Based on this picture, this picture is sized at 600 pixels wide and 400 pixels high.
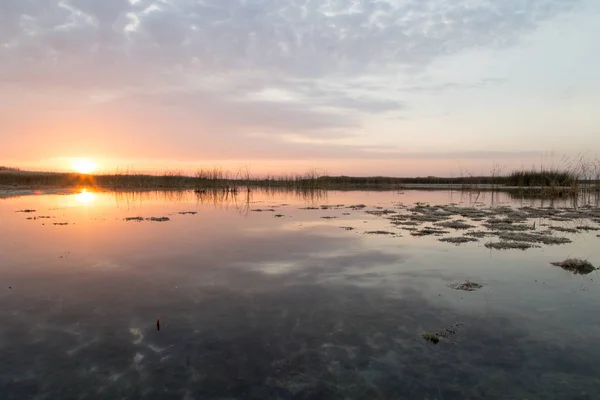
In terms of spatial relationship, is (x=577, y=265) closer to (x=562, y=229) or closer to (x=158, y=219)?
(x=562, y=229)

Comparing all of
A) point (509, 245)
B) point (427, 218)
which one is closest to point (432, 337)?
point (509, 245)

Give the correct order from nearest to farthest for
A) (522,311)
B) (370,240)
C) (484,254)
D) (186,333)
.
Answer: (186,333), (522,311), (484,254), (370,240)

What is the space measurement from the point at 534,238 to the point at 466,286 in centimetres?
641

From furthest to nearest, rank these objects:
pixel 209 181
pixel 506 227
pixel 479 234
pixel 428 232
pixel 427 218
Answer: pixel 209 181, pixel 427 218, pixel 506 227, pixel 428 232, pixel 479 234

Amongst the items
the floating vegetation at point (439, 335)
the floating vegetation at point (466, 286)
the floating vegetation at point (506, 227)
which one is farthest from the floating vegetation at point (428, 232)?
the floating vegetation at point (439, 335)

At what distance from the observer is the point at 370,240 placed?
479 inches

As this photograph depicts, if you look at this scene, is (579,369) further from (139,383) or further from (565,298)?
(139,383)

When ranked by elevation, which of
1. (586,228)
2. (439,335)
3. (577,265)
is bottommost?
(439,335)

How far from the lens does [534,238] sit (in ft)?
39.3

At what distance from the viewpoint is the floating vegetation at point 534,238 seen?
38.0ft

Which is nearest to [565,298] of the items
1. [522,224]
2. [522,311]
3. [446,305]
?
[522,311]

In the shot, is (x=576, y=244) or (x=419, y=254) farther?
(x=576, y=244)

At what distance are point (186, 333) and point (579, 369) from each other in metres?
4.68

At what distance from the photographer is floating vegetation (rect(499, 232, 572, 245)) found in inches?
456
